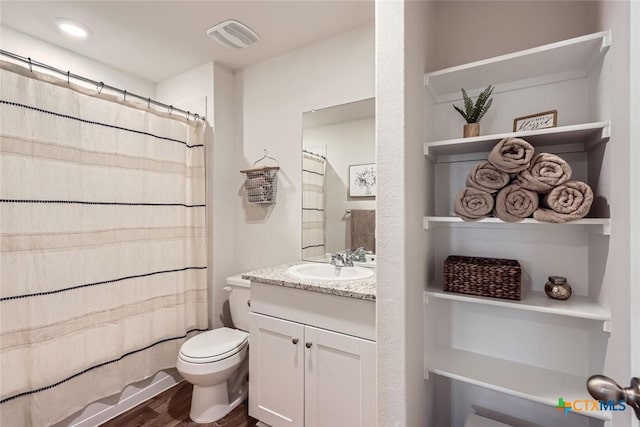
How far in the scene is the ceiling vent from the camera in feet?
6.07

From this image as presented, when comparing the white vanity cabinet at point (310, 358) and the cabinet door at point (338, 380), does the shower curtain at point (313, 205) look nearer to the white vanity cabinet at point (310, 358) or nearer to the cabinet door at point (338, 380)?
the white vanity cabinet at point (310, 358)

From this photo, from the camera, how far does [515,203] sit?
1.05m

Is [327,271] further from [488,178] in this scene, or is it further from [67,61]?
[67,61]

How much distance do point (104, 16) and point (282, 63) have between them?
1.13 meters

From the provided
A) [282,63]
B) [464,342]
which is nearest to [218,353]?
[464,342]

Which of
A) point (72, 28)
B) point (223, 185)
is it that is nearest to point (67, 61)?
point (72, 28)

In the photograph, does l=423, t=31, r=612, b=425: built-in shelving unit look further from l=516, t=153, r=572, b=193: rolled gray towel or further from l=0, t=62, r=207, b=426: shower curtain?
l=0, t=62, r=207, b=426: shower curtain

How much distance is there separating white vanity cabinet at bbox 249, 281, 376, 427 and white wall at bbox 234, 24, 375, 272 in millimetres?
616

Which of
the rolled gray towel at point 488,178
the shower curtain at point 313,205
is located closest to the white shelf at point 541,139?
the rolled gray towel at point 488,178

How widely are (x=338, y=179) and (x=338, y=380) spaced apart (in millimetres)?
1193

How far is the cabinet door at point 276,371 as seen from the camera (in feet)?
4.97

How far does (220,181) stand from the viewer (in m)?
2.37

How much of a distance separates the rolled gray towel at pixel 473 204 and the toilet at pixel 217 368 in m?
1.53

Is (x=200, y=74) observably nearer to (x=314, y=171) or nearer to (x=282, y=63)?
(x=282, y=63)
